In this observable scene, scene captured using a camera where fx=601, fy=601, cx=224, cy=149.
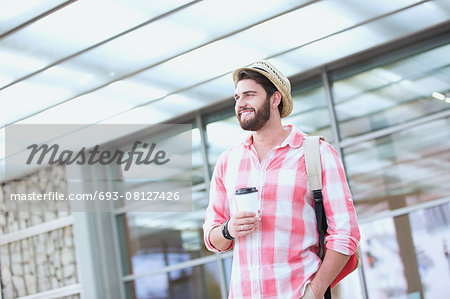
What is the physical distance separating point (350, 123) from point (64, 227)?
15.3 feet

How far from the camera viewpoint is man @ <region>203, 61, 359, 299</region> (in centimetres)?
182

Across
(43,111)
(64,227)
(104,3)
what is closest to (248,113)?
(104,3)

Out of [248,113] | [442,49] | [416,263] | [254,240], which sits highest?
[442,49]

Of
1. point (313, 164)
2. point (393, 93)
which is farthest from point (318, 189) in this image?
point (393, 93)

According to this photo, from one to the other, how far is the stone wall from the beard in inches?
297

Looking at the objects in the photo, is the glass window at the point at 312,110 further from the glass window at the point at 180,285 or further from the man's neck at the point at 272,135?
the man's neck at the point at 272,135

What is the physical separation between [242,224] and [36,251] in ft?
27.3

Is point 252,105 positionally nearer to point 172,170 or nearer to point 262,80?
point 262,80

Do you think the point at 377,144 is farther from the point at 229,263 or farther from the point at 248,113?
the point at 248,113

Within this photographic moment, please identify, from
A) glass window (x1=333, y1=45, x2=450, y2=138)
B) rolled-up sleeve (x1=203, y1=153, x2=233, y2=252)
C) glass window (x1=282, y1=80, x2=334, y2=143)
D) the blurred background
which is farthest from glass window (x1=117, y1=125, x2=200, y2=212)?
rolled-up sleeve (x1=203, y1=153, x2=233, y2=252)

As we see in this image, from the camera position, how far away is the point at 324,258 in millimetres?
1841

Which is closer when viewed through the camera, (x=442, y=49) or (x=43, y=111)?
(x=442, y=49)

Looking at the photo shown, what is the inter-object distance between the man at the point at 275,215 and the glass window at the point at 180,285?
6.17 meters

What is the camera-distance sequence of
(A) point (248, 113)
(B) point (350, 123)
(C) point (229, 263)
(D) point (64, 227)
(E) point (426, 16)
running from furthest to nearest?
(D) point (64, 227) → (C) point (229, 263) → (B) point (350, 123) → (E) point (426, 16) → (A) point (248, 113)
